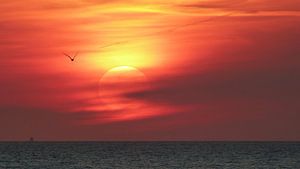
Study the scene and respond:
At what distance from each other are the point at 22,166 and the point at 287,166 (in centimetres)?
4065

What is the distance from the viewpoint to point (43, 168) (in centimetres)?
12512

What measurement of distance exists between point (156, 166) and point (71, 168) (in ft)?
45.0

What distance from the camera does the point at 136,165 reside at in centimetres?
13250

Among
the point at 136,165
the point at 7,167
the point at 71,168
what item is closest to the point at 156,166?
the point at 136,165

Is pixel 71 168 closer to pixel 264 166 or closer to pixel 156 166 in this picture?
pixel 156 166

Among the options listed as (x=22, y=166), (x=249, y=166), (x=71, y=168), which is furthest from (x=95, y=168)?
(x=249, y=166)

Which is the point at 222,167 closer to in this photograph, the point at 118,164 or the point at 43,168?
the point at 118,164

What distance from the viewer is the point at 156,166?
130875mm

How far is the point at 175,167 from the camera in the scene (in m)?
128

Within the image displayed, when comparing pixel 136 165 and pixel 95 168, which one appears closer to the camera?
pixel 95 168

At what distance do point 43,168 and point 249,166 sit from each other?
31271 mm

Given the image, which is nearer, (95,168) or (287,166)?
(95,168)

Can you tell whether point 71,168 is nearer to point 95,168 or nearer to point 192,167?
point 95,168

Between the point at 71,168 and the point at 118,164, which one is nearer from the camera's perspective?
the point at 71,168
